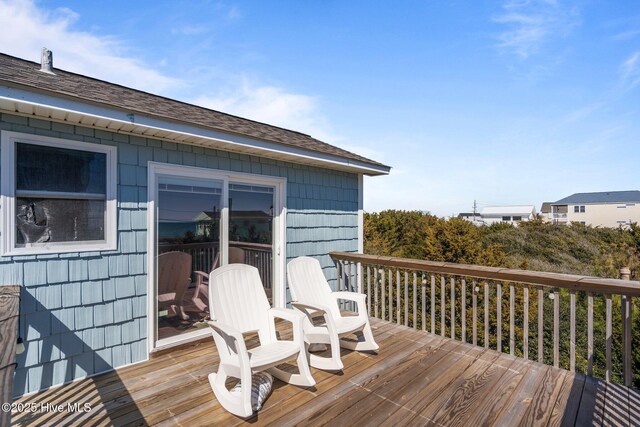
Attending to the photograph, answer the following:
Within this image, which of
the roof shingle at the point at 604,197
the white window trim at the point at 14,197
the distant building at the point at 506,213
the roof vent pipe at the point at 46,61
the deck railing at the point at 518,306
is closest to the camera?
the white window trim at the point at 14,197

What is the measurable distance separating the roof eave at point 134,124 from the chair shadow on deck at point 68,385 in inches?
57.9

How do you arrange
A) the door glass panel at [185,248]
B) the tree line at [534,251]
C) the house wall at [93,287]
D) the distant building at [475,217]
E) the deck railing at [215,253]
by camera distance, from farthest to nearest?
the distant building at [475,217]
the tree line at [534,251]
the deck railing at [215,253]
the door glass panel at [185,248]
the house wall at [93,287]

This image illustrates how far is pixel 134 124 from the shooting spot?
278 centimetres

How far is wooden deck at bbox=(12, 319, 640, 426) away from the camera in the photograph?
224cm

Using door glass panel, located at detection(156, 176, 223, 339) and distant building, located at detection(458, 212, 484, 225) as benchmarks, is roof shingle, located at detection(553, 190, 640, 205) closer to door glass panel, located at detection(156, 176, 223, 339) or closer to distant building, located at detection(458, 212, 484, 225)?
distant building, located at detection(458, 212, 484, 225)

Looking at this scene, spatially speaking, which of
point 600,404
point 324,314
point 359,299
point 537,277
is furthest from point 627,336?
point 324,314

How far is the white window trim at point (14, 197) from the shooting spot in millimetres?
2463

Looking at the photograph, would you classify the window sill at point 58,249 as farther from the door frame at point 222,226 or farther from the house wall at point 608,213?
the house wall at point 608,213

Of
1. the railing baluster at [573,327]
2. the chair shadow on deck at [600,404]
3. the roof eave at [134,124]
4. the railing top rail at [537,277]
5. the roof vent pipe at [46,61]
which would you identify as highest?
the roof vent pipe at [46,61]

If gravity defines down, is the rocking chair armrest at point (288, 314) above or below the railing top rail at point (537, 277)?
below

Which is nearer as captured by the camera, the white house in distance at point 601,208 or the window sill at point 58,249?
the window sill at point 58,249

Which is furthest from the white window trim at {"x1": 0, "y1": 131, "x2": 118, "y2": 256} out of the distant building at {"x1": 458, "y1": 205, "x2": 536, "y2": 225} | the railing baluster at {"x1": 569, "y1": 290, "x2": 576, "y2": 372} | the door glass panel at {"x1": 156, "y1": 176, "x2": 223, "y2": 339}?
the distant building at {"x1": 458, "y1": 205, "x2": 536, "y2": 225}

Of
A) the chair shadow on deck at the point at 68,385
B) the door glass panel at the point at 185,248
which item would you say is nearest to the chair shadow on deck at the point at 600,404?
the chair shadow on deck at the point at 68,385

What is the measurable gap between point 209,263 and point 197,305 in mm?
490
